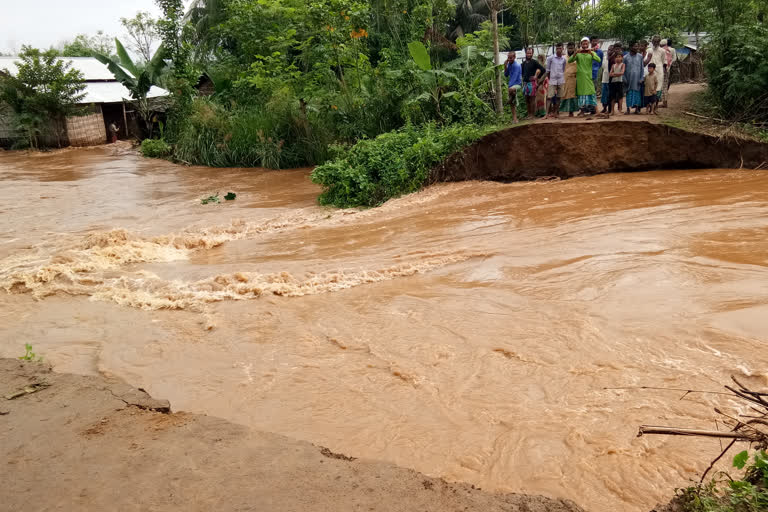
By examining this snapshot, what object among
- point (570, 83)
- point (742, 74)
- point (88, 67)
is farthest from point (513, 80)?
point (88, 67)

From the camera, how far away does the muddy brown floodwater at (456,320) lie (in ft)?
10.9

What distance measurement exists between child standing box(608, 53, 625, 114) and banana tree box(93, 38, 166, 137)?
15027 millimetres

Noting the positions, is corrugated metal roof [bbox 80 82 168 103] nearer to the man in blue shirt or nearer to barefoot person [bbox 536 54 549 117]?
the man in blue shirt

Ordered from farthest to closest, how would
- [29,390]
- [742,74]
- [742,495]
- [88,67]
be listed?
[88,67] → [742,74] → [29,390] → [742,495]

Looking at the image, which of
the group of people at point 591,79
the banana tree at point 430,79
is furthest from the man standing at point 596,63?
the banana tree at point 430,79

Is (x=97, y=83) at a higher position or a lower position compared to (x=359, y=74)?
higher

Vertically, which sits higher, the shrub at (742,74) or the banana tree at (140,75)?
the banana tree at (140,75)

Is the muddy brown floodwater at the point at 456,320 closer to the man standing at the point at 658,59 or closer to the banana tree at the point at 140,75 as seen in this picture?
the man standing at the point at 658,59

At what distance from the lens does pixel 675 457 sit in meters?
3.00

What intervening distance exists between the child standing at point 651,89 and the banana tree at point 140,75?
15.5 meters

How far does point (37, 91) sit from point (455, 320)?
77.2 feet

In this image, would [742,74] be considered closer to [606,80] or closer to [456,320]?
[606,80]

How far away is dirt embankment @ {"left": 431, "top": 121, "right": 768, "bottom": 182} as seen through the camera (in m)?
10.1

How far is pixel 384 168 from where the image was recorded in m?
11.1
